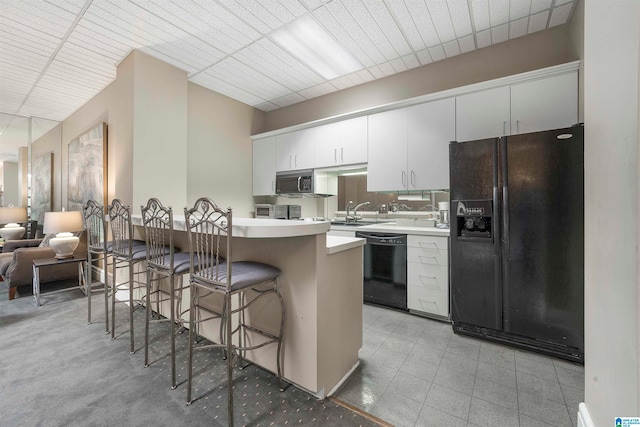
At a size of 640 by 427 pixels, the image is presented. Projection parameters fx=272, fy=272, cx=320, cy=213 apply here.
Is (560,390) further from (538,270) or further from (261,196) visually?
(261,196)

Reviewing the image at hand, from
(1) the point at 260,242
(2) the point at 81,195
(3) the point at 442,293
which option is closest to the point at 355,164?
(3) the point at 442,293

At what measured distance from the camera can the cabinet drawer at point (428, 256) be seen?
8.45 ft

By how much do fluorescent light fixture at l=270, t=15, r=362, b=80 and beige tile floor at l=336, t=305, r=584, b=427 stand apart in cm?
286

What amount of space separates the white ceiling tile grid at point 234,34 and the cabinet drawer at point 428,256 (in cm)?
212

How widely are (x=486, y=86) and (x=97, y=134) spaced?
4500mm

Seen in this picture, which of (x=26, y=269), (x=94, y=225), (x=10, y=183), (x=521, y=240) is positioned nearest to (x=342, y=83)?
(x=521, y=240)

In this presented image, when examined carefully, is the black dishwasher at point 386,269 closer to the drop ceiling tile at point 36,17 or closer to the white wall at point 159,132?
the white wall at point 159,132

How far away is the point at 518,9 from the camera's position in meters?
2.33

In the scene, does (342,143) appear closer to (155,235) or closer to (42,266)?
(155,235)

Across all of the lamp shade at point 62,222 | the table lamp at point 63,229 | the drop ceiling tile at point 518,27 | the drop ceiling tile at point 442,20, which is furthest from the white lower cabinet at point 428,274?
the lamp shade at point 62,222

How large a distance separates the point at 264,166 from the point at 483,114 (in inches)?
120

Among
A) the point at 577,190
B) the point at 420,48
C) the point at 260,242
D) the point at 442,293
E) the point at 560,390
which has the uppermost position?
the point at 420,48

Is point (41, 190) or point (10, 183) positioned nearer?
point (41, 190)

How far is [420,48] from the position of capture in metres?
2.90
